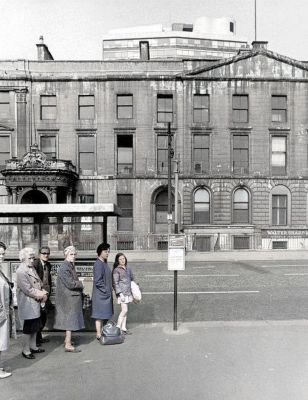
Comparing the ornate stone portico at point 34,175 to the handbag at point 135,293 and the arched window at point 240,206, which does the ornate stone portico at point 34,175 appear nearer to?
the arched window at point 240,206

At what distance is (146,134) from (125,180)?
3960 millimetres

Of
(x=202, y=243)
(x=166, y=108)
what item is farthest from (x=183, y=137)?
(x=202, y=243)

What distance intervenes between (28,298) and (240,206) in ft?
81.7

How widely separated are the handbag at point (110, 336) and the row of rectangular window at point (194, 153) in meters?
22.9

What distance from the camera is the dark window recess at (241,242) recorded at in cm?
2872

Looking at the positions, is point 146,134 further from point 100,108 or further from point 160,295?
point 160,295

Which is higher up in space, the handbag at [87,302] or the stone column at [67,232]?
the stone column at [67,232]

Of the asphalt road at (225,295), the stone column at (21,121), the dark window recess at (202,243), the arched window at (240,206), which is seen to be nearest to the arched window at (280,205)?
the arched window at (240,206)

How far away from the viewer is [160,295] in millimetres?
11844

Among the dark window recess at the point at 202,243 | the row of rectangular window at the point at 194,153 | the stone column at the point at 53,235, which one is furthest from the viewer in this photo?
the row of rectangular window at the point at 194,153

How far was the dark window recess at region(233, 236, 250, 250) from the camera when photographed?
28719mm

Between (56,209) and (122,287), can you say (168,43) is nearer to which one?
(56,209)

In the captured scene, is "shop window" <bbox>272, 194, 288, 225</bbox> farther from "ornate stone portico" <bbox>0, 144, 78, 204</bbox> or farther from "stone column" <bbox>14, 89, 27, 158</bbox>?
"stone column" <bbox>14, 89, 27, 158</bbox>

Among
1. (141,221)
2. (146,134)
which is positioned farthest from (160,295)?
(146,134)
